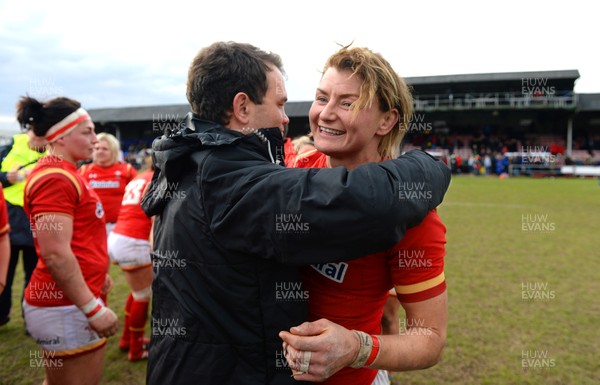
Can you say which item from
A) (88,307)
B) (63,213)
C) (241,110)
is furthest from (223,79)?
(88,307)

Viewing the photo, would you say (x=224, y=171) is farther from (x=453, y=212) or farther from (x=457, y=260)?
(x=453, y=212)

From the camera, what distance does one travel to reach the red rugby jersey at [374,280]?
1644 mm

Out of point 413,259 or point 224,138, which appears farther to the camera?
point 413,259

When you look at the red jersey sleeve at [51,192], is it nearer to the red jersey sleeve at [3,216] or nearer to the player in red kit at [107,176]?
the red jersey sleeve at [3,216]

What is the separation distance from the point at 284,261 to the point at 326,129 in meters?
0.73

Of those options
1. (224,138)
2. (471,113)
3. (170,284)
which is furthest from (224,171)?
(471,113)

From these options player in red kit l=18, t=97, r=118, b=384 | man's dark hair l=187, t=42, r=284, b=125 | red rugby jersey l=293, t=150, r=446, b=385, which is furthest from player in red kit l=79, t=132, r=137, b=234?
red rugby jersey l=293, t=150, r=446, b=385

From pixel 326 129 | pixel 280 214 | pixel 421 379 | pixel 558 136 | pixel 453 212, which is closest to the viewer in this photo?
pixel 280 214

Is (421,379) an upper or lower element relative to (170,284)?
lower

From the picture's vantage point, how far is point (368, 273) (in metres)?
1.79

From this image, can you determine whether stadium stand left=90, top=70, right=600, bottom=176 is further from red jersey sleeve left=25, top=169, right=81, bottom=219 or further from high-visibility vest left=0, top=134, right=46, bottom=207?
red jersey sleeve left=25, top=169, right=81, bottom=219

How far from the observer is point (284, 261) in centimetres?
142

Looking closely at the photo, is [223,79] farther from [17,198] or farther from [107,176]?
[107,176]

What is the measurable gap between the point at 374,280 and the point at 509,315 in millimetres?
4506
